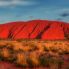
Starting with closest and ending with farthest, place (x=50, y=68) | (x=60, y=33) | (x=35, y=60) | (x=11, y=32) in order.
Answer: (x=50, y=68) → (x=35, y=60) → (x=60, y=33) → (x=11, y=32)

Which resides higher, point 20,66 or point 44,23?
point 44,23

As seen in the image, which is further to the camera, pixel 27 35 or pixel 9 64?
pixel 27 35

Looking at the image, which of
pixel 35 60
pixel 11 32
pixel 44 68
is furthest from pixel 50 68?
pixel 11 32

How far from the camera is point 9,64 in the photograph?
12617 mm

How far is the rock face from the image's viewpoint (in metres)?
74.6

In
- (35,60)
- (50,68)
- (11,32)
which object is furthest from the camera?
(11,32)

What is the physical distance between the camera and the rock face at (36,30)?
245ft

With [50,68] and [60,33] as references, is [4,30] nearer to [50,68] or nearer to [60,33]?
[60,33]

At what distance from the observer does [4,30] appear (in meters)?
80.1

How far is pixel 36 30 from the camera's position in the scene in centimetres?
7775

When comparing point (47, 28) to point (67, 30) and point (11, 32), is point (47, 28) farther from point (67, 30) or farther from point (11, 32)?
point (11, 32)

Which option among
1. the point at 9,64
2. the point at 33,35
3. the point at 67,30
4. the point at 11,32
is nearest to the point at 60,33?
the point at 67,30

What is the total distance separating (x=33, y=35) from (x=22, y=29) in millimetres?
4678

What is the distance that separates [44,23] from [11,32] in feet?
34.2
